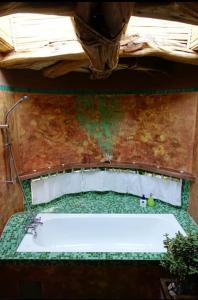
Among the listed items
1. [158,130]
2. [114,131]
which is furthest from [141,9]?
[114,131]

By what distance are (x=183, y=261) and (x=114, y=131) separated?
2.02m

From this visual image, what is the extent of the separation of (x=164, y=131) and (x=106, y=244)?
1.63 m

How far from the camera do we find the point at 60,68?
2.52m

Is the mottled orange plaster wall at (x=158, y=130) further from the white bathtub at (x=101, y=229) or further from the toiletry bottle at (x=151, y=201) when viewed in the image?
the white bathtub at (x=101, y=229)

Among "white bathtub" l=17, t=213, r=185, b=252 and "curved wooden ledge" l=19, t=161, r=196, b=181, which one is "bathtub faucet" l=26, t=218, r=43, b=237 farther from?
"curved wooden ledge" l=19, t=161, r=196, b=181

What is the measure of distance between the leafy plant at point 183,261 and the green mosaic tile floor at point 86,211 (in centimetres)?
55

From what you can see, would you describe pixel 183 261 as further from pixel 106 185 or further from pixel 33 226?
pixel 106 185

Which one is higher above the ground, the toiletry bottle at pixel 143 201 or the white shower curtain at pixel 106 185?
the white shower curtain at pixel 106 185

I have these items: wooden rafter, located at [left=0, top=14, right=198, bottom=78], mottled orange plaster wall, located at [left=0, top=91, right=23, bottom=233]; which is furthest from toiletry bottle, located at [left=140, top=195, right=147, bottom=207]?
wooden rafter, located at [left=0, top=14, right=198, bottom=78]

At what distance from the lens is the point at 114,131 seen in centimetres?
323

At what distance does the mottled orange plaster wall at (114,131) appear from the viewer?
111 inches

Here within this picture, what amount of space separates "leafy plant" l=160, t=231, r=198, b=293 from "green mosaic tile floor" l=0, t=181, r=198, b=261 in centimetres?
55

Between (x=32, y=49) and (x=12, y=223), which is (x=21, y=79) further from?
(x=12, y=223)

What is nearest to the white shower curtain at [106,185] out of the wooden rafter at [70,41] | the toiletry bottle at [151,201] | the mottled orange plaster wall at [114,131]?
the toiletry bottle at [151,201]
